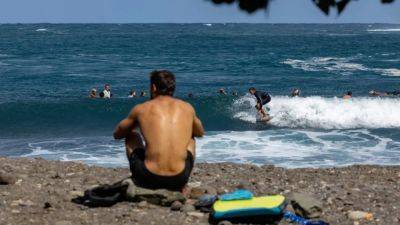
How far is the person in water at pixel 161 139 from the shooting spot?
229 inches

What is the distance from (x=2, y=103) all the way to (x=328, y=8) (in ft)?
74.3

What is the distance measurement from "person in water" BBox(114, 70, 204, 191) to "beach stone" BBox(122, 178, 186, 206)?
55 millimetres

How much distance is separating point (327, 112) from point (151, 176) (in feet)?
55.4

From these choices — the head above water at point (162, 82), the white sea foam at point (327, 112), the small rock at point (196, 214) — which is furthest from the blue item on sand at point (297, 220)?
the white sea foam at point (327, 112)

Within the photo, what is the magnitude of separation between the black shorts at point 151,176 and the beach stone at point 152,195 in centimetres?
5

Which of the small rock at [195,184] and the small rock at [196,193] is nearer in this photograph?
the small rock at [196,193]

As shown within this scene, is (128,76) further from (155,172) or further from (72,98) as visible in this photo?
(155,172)

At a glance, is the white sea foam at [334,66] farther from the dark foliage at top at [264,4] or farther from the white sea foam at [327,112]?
the dark foliage at top at [264,4]

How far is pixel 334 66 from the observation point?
142 ft

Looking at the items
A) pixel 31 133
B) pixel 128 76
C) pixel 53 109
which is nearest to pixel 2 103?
pixel 53 109

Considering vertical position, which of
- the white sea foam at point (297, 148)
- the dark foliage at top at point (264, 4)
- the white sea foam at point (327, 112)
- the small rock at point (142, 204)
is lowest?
the white sea foam at point (327, 112)

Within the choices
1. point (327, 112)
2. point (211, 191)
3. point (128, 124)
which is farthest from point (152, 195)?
point (327, 112)

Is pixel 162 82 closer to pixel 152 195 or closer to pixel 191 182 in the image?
pixel 152 195

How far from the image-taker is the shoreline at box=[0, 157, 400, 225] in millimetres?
5707
